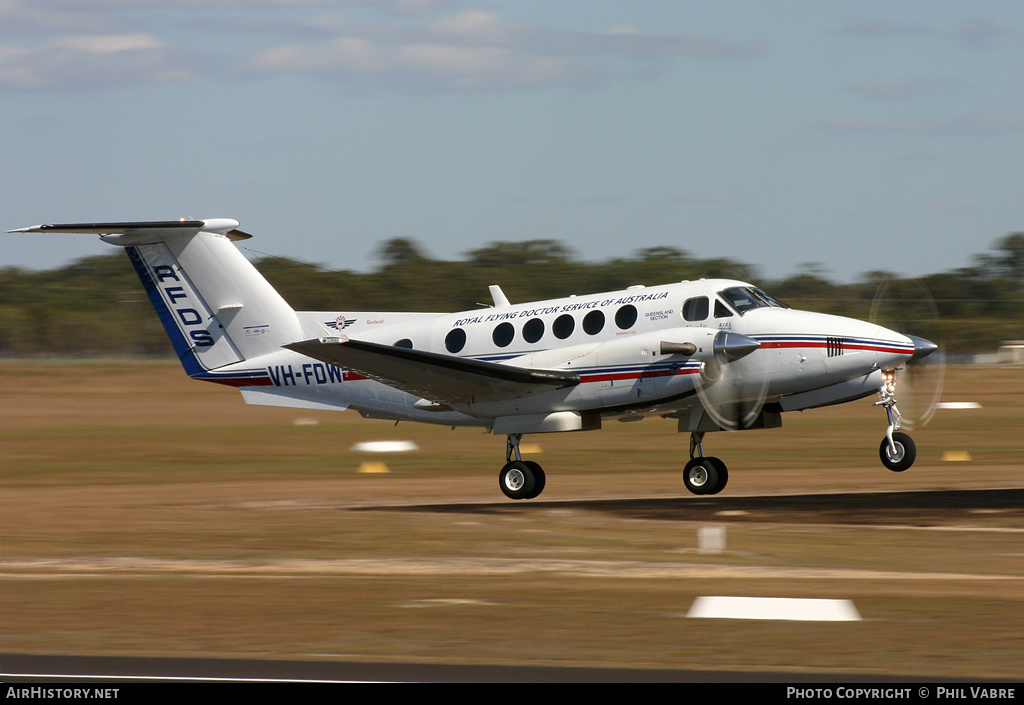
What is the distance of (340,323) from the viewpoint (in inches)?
862

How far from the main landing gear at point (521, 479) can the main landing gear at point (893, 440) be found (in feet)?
18.4

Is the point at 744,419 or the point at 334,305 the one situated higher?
the point at 334,305

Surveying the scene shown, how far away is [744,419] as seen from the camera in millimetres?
18359

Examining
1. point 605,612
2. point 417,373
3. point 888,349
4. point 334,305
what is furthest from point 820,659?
point 334,305

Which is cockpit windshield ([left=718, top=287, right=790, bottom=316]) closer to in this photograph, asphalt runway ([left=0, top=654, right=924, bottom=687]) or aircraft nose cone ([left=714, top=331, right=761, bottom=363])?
aircraft nose cone ([left=714, top=331, right=761, bottom=363])

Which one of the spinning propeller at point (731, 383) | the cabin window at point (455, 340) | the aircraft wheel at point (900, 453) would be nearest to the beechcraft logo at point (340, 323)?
the cabin window at point (455, 340)

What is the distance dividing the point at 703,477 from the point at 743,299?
329 centimetres

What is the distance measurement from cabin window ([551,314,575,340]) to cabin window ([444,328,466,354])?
1.79 meters

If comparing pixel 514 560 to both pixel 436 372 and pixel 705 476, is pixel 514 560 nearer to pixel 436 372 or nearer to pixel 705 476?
pixel 436 372

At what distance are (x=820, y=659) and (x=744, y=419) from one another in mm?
10087

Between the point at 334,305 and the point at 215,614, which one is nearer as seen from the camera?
the point at 215,614

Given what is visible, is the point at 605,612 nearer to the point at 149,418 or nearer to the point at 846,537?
the point at 846,537
